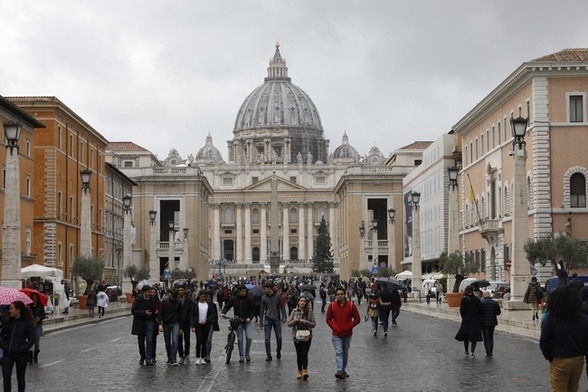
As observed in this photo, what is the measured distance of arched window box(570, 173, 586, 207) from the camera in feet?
193

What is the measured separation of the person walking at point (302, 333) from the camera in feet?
61.9

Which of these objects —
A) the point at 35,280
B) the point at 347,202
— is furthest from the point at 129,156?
the point at 35,280

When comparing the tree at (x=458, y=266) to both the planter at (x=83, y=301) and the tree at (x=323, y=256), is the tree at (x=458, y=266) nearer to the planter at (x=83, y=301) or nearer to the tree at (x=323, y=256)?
→ the planter at (x=83, y=301)

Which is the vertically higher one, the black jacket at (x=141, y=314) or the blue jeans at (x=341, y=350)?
the black jacket at (x=141, y=314)

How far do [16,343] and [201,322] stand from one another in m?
6.72

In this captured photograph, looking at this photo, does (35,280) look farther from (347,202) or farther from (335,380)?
(347,202)

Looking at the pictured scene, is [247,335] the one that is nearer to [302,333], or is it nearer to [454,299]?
[302,333]

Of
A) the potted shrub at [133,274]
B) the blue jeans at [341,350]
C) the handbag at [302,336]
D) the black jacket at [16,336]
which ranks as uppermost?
the potted shrub at [133,274]

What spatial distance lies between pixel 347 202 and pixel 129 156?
28.6 m

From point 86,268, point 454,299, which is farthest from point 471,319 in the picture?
point 86,268

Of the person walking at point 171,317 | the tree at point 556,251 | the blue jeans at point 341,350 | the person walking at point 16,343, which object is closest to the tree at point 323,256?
the tree at point 556,251

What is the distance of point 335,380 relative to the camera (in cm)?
1862

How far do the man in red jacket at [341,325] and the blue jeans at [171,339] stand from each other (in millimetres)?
3898

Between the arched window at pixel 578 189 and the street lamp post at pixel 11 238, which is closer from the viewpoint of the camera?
the street lamp post at pixel 11 238
